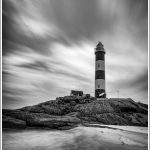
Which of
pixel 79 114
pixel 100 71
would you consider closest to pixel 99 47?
pixel 100 71

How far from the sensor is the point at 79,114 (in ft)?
47.1

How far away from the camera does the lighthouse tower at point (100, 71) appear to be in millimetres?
21781

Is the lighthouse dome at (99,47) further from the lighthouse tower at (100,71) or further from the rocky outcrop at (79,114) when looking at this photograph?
the rocky outcrop at (79,114)

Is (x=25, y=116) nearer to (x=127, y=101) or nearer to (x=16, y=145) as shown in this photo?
(x=16, y=145)

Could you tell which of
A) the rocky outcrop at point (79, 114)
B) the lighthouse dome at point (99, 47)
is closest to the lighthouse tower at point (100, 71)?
the lighthouse dome at point (99, 47)

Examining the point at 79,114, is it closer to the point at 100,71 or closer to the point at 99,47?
the point at 100,71

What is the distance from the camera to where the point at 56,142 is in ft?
18.6

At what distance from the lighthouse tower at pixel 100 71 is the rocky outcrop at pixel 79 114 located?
9.41ft

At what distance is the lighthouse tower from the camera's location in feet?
71.5

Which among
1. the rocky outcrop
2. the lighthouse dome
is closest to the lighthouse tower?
the lighthouse dome

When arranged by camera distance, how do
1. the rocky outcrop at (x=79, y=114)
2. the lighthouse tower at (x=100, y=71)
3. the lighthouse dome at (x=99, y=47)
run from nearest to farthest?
→ 1. the rocky outcrop at (x=79, y=114)
2. the lighthouse tower at (x=100, y=71)
3. the lighthouse dome at (x=99, y=47)

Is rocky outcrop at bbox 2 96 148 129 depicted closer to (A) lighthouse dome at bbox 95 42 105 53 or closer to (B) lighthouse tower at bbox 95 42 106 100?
(B) lighthouse tower at bbox 95 42 106 100

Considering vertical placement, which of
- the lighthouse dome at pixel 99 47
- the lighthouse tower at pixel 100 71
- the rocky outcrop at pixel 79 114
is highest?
the lighthouse dome at pixel 99 47

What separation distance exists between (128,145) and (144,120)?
10.9 meters
